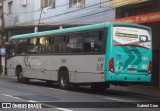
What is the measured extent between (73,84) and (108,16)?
34.7ft

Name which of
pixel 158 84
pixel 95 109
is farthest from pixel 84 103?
pixel 158 84

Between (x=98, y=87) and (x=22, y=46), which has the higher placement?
(x=22, y=46)

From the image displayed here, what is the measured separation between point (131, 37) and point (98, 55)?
170 centimetres

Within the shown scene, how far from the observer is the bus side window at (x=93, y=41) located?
19.1m

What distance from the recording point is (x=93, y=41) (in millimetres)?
19547

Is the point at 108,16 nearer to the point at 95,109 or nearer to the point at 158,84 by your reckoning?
the point at 158,84

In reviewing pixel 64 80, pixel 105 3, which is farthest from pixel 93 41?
pixel 105 3

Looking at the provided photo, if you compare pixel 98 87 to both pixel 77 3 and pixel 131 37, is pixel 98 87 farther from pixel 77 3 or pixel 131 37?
pixel 77 3

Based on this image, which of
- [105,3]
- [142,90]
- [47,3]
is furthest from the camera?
[47,3]

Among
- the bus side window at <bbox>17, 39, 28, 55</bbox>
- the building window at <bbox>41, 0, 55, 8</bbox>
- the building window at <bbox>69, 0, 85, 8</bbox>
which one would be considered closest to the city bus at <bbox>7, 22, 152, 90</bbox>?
the bus side window at <bbox>17, 39, 28, 55</bbox>

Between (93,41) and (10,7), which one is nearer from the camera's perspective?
(93,41)

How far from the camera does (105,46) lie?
18641mm

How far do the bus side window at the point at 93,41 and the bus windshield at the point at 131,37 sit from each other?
791mm

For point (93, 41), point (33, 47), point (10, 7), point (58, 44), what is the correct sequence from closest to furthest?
point (93, 41)
point (58, 44)
point (33, 47)
point (10, 7)
